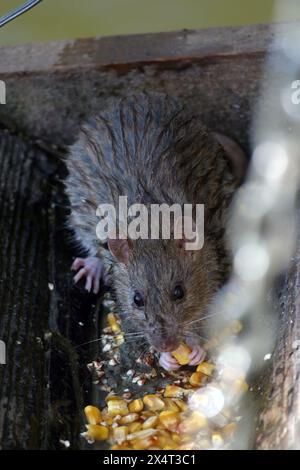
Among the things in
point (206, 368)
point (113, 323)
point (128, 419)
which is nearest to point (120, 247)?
point (113, 323)

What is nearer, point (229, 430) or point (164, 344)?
point (229, 430)

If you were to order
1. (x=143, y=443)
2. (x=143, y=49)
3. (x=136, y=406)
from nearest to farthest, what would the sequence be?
(x=143, y=443), (x=136, y=406), (x=143, y=49)

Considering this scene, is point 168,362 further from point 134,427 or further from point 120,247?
point 120,247

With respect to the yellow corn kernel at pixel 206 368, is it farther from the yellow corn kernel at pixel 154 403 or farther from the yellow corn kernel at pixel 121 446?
the yellow corn kernel at pixel 121 446

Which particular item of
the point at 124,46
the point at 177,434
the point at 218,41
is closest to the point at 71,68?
the point at 124,46

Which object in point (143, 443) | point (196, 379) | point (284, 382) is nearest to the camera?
point (284, 382)

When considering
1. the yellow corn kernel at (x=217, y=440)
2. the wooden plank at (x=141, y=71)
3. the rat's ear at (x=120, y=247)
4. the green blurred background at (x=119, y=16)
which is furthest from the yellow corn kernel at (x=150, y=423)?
the green blurred background at (x=119, y=16)
